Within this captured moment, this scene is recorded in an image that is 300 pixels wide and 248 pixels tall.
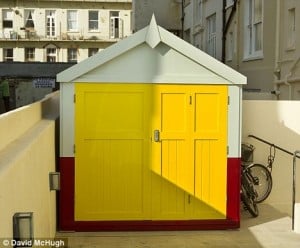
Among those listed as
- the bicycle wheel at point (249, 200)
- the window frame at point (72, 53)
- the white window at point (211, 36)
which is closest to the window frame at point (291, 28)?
the bicycle wheel at point (249, 200)

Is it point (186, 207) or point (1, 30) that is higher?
point (1, 30)

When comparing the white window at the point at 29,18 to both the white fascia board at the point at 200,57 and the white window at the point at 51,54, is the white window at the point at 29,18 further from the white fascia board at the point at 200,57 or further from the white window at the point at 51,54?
the white fascia board at the point at 200,57

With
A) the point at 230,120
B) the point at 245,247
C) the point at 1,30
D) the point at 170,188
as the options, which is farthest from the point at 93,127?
the point at 1,30

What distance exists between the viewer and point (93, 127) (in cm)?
746

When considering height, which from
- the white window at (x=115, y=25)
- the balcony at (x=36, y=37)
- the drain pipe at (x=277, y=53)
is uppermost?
the white window at (x=115, y=25)

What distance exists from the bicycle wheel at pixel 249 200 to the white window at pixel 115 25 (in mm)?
46719

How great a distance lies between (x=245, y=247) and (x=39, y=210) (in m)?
2.76

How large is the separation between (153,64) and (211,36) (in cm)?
1701

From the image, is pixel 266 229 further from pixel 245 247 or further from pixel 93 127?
pixel 93 127

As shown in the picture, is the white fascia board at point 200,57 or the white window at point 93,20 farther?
the white window at point 93,20

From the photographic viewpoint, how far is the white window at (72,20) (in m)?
53.8

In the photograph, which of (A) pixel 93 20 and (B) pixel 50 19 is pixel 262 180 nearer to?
(A) pixel 93 20

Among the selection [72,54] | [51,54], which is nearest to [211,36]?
[72,54]

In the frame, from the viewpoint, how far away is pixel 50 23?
177 ft
